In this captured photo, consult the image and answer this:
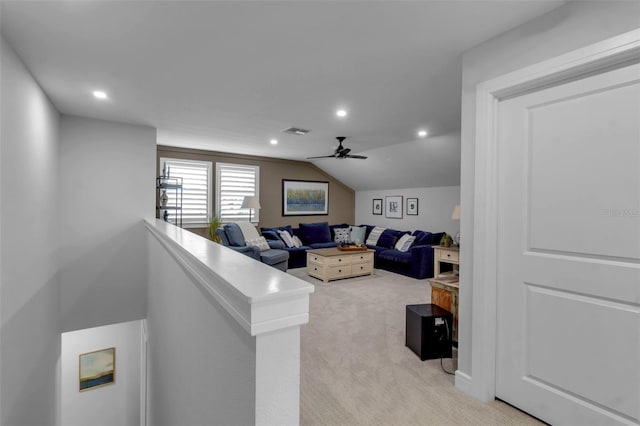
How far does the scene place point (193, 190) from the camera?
20.0 ft

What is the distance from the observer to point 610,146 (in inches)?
61.6

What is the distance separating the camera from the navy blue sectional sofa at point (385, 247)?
569 cm

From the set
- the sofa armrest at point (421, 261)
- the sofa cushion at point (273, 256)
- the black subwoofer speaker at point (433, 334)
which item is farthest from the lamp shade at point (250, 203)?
the black subwoofer speaker at point (433, 334)

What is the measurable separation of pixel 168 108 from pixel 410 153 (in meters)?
4.02

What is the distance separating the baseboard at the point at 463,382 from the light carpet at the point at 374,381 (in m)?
0.03

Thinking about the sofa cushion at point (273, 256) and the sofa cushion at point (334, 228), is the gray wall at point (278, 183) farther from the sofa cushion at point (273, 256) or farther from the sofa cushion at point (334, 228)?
the sofa cushion at point (273, 256)

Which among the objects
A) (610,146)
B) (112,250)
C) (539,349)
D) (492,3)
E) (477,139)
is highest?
(492,3)

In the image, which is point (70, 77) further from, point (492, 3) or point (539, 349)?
point (539, 349)

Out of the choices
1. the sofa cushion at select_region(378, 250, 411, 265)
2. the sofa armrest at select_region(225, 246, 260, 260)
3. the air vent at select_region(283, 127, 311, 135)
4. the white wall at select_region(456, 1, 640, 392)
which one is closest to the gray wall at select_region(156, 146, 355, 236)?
the sofa armrest at select_region(225, 246, 260, 260)

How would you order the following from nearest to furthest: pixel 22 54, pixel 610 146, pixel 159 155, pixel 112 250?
pixel 610 146 < pixel 22 54 < pixel 112 250 < pixel 159 155

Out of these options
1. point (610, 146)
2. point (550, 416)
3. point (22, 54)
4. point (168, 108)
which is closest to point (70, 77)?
point (22, 54)

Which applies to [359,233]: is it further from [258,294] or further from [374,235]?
[258,294]

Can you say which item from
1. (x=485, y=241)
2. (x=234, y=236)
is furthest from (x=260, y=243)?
(x=485, y=241)

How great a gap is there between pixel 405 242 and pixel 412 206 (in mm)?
1038
